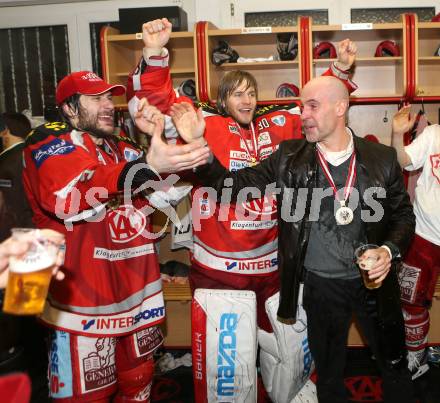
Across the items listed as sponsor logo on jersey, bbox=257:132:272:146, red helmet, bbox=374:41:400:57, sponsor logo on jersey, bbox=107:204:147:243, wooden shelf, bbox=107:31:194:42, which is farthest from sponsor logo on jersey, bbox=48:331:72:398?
red helmet, bbox=374:41:400:57

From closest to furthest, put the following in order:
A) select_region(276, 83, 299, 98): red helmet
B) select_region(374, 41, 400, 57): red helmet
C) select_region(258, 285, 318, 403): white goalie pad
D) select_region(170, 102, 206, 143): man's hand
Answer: select_region(170, 102, 206, 143): man's hand → select_region(258, 285, 318, 403): white goalie pad → select_region(374, 41, 400, 57): red helmet → select_region(276, 83, 299, 98): red helmet

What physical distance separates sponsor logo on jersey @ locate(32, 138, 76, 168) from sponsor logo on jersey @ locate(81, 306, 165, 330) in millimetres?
637

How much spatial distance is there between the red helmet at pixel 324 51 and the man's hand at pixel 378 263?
2.15 meters

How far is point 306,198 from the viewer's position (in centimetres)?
209

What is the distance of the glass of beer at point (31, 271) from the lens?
45.6 inches

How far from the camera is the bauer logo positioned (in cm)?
235

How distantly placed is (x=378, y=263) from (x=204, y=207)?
944 millimetres

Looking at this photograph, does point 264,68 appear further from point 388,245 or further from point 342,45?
point 388,245

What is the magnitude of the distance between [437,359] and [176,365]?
1598 mm

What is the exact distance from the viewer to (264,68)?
393 cm

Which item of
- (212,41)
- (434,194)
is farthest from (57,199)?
(212,41)

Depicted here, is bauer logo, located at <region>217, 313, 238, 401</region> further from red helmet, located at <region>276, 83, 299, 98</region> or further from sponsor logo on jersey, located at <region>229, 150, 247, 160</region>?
red helmet, located at <region>276, 83, 299, 98</region>

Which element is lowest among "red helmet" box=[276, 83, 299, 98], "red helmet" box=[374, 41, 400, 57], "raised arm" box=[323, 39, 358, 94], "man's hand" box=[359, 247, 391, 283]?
"man's hand" box=[359, 247, 391, 283]

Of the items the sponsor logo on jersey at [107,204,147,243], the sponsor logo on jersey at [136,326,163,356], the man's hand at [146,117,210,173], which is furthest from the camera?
the sponsor logo on jersey at [136,326,163,356]
